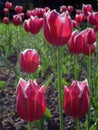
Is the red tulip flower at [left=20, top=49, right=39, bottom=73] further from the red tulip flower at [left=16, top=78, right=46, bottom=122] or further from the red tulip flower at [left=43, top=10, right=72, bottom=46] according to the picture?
the red tulip flower at [left=16, top=78, right=46, bottom=122]

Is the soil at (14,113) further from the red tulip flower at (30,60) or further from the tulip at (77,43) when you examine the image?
the tulip at (77,43)

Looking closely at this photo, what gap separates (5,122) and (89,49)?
97cm

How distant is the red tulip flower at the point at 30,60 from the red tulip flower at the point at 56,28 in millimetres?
→ 712

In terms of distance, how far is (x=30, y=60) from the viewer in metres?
2.68

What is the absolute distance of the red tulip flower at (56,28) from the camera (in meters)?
1.94

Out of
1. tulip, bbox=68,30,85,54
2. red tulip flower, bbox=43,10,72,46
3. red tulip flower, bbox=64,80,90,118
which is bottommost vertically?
red tulip flower, bbox=64,80,90,118

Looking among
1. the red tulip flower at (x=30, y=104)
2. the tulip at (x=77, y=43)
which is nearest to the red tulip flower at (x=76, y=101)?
the red tulip flower at (x=30, y=104)

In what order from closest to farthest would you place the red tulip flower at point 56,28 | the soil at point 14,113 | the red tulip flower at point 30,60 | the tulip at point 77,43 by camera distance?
the red tulip flower at point 56,28 < the tulip at point 77,43 < the red tulip flower at point 30,60 < the soil at point 14,113

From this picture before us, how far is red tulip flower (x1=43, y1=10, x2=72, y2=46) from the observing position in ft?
6.37

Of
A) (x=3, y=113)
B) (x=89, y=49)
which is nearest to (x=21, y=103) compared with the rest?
(x=89, y=49)

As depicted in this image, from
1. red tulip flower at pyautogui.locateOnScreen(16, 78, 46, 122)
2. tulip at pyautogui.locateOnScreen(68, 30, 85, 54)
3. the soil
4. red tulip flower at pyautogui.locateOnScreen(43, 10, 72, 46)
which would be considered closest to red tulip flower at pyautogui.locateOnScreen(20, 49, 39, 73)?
tulip at pyautogui.locateOnScreen(68, 30, 85, 54)

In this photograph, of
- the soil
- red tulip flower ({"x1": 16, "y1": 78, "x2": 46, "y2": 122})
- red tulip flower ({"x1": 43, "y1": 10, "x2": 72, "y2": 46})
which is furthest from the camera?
the soil

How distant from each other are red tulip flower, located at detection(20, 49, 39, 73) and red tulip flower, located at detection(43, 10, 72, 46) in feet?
2.33

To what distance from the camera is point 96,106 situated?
2.87 meters
